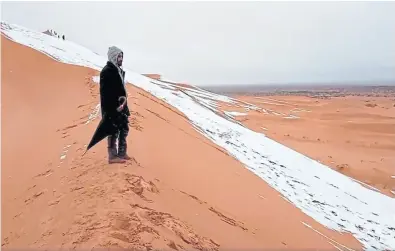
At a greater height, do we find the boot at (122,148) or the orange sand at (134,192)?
the boot at (122,148)

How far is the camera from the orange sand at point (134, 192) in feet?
9.93

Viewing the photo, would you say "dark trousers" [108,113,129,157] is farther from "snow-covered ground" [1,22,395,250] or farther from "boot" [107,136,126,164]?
"snow-covered ground" [1,22,395,250]

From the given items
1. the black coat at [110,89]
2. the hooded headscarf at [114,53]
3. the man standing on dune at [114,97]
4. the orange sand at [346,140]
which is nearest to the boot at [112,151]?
the man standing on dune at [114,97]

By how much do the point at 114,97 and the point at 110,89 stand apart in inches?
3.9

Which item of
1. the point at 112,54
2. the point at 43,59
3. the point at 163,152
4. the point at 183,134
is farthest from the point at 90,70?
the point at 112,54

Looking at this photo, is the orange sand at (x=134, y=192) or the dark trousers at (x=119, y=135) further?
the dark trousers at (x=119, y=135)

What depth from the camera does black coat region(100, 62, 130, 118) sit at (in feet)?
13.2

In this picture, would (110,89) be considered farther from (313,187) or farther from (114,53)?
(313,187)

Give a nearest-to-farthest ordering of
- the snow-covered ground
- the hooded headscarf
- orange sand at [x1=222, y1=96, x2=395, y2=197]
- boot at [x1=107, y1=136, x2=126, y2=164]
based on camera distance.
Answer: the hooded headscarf → boot at [x1=107, y1=136, x2=126, y2=164] → the snow-covered ground → orange sand at [x1=222, y1=96, x2=395, y2=197]

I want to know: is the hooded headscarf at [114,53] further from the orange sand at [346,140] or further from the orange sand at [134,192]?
the orange sand at [346,140]

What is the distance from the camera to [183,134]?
24.7ft

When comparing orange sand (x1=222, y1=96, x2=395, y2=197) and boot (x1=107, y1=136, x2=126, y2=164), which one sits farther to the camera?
orange sand (x1=222, y1=96, x2=395, y2=197)

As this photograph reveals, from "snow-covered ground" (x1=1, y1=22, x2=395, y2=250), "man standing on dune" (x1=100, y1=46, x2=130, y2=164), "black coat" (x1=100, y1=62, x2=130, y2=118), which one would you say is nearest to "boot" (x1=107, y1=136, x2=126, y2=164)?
"man standing on dune" (x1=100, y1=46, x2=130, y2=164)

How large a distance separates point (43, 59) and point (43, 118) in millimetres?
4742
